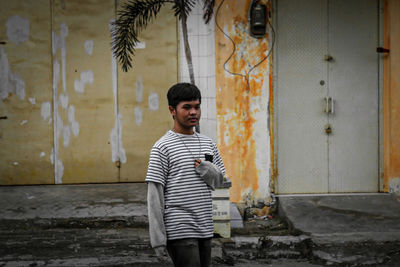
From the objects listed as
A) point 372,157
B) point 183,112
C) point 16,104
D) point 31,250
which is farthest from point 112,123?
point 183,112

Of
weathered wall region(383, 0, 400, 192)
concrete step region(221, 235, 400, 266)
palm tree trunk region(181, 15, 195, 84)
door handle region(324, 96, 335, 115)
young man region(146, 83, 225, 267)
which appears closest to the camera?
young man region(146, 83, 225, 267)

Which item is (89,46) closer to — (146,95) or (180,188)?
(146,95)

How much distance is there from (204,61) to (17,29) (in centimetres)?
322

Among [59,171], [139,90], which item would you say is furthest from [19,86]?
[139,90]

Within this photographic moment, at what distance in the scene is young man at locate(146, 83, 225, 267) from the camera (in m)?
2.53

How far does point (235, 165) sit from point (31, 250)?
292 centimetres

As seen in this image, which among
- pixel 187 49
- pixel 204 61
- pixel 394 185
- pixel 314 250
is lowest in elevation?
pixel 314 250

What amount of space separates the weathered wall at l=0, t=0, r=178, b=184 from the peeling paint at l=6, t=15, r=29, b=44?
0.02 meters

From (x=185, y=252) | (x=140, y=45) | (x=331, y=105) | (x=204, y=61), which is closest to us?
(x=185, y=252)

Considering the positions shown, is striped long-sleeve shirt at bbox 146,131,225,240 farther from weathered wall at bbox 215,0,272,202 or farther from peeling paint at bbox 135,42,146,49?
peeling paint at bbox 135,42,146,49

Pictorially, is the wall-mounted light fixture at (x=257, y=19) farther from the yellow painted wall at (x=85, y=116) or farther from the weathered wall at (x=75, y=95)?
the yellow painted wall at (x=85, y=116)

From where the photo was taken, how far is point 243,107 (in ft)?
20.2

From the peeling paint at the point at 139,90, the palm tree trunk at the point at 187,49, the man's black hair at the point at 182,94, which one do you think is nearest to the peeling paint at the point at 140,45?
the peeling paint at the point at 139,90

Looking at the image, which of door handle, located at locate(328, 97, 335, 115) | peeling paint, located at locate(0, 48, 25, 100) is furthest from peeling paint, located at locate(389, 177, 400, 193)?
peeling paint, located at locate(0, 48, 25, 100)
